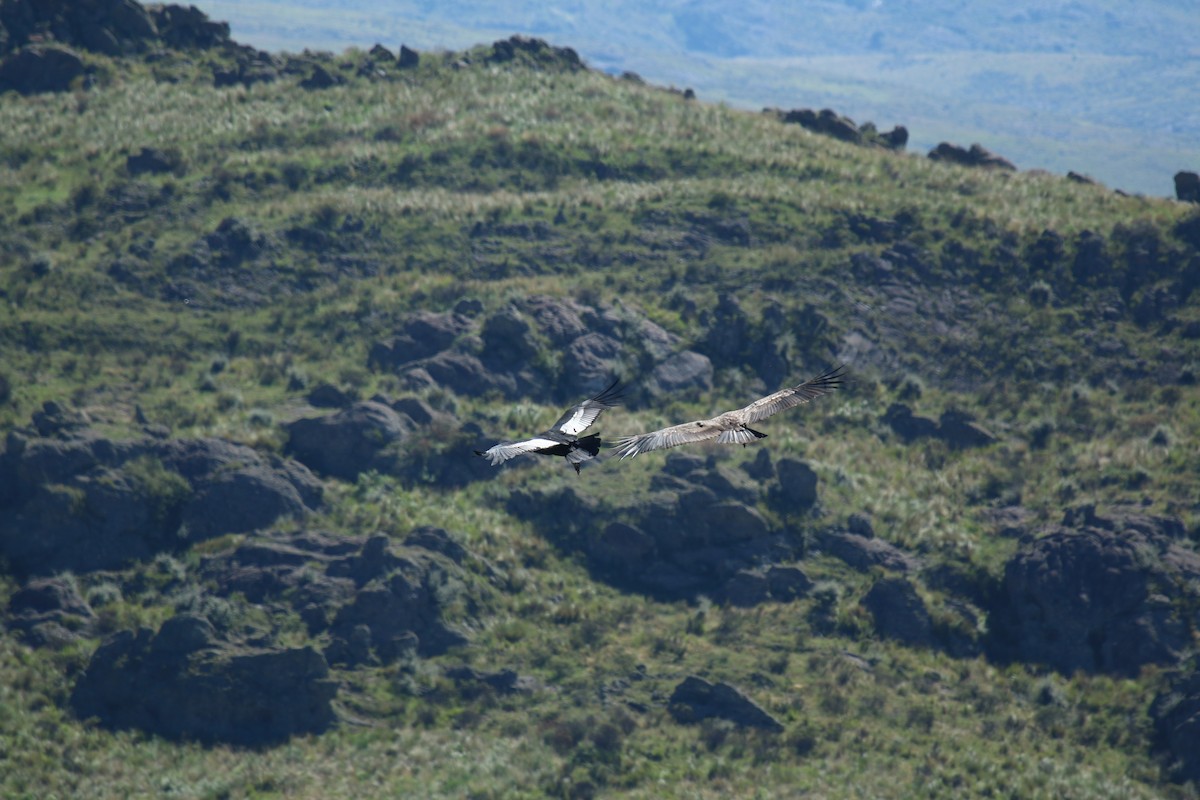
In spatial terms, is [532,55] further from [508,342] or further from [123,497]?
[123,497]

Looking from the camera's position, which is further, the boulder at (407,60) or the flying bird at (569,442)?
the boulder at (407,60)

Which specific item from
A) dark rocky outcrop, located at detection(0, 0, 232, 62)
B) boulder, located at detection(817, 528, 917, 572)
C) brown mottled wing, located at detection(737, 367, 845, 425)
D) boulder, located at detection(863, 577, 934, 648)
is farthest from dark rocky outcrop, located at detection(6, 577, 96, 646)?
dark rocky outcrop, located at detection(0, 0, 232, 62)

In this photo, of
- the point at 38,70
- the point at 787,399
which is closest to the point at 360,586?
the point at 787,399

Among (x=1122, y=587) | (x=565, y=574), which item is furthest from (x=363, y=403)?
(x=1122, y=587)

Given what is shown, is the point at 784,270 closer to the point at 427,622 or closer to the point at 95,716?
the point at 427,622

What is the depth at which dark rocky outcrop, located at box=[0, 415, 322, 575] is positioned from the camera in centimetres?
5350

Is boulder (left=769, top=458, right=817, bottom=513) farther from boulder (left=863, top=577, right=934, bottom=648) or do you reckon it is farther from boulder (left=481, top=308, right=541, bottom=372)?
boulder (left=481, top=308, right=541, bottom=372)

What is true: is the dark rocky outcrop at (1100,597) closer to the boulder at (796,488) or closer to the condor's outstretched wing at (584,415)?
the boulder at (796,488)

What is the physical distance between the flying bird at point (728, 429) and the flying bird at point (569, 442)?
519 mm

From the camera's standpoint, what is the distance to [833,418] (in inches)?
2547

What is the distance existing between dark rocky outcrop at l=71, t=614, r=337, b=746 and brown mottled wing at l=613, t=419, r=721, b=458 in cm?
2712

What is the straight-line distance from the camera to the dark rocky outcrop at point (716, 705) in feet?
159

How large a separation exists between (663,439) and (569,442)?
1.59 m

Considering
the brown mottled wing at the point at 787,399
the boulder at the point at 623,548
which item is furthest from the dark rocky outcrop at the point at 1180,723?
the brown mottled wing at the point at 787,399
